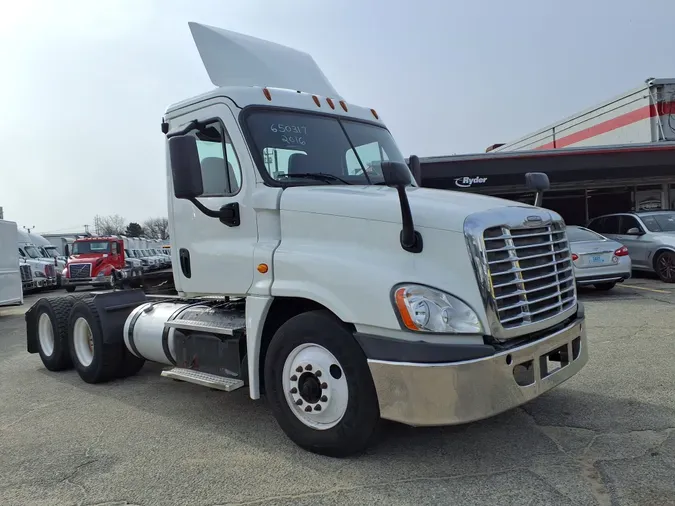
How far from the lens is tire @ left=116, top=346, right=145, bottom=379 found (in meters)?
6.19

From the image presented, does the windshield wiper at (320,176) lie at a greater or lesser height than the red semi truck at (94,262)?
greater

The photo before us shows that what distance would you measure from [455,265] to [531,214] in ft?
2.67

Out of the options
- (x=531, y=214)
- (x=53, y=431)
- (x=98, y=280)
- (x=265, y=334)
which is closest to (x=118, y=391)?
(x=53, y=431)

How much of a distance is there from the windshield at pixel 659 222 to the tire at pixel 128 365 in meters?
11.6

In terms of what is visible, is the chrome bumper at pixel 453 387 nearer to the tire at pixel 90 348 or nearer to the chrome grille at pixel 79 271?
the tire at pixel 90 348

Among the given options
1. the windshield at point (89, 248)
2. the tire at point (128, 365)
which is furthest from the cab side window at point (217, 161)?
the windshield at point (89, 248)

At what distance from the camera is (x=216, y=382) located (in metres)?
4.37

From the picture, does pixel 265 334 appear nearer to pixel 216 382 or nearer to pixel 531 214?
pixel 216 382

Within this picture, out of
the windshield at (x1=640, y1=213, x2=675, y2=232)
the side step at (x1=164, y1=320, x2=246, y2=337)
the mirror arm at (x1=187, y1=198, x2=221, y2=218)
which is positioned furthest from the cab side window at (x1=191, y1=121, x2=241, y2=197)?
the windshield at (x1=640, y1=213, x2=675, y2=232)

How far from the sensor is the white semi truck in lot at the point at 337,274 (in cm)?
333

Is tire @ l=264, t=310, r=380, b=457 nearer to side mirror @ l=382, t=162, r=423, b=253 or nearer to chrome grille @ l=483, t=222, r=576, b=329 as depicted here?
side mirror @ l=382, t=162, r=423, b=253

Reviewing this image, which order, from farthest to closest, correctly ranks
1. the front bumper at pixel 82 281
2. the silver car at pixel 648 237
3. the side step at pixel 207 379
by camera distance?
the front bumper at pixel 82 281 < the silver car at pixel 648 237 < the side step at pixel 207 379

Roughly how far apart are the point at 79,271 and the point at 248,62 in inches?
773

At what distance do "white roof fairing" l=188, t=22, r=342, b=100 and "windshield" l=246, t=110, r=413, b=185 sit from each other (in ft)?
2.20
